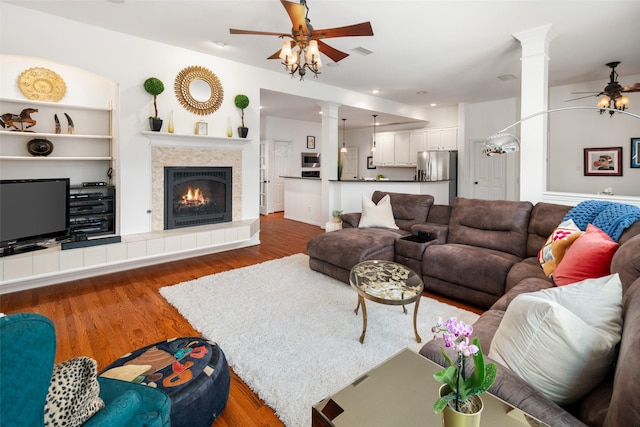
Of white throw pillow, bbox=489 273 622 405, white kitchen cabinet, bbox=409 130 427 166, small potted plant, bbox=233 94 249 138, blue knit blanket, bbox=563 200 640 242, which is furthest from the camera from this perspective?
white kitchen cabinet, bbox=409 130 427 166

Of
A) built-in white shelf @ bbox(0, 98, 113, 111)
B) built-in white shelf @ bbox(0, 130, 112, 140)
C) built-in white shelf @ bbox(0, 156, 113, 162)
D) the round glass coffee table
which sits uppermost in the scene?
built-in white shelf @ bbox(0, 98, 113, 111)

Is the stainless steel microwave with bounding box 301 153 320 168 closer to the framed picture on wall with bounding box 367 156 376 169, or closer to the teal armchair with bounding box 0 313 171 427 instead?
the framed picture on wall with bounding box 367 156 376 169

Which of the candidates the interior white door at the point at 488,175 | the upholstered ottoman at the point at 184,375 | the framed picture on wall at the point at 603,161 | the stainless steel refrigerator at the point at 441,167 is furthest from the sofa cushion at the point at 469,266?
the interior white door at the point at 488,175

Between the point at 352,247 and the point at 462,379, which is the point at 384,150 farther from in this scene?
the point at 462,379

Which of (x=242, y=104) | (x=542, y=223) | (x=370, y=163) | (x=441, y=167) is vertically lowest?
(x=542, y=223)

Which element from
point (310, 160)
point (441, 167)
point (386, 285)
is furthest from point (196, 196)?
point (441, 167)

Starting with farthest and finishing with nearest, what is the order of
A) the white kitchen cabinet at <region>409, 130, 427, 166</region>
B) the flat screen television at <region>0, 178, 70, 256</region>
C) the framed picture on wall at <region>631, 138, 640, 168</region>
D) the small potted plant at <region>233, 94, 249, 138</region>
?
the white kitchen cabinet at <region>409, 130, 427, 166</region> → the framed picture on wall at <region>631, 138, 640, 168</region> → the small potted plant at <region>233, 94, 249, 138</region> → the flat screen television at <region>0, 178, 70, 256</region>

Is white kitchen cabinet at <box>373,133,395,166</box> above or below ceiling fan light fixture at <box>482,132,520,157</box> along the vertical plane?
above

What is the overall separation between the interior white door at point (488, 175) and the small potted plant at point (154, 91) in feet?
22.0

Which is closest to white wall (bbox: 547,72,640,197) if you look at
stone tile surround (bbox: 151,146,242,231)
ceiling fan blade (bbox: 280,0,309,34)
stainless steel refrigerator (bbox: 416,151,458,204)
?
stainless steel refrigerator (bbox: 416,151,458,204)

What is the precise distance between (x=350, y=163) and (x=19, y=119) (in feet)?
28.0

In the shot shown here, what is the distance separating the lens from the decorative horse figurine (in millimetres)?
3331

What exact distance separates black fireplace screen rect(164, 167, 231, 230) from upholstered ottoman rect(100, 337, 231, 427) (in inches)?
119

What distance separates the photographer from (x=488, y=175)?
7.64m
